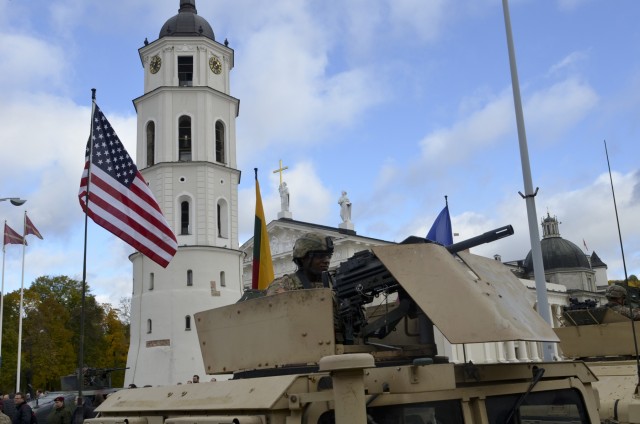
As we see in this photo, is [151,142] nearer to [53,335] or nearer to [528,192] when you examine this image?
[53,335]

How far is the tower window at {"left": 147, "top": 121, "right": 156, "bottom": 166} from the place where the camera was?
39344 mm

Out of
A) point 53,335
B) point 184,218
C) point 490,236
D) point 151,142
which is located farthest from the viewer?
point 53,335

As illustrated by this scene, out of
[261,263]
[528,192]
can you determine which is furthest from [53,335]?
[528,192]

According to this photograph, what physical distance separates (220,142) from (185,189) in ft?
11.7

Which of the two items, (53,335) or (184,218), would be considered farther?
(53,335)

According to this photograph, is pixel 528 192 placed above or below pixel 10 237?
below

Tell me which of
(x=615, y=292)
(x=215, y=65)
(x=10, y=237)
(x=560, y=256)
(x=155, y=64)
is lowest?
(x=615, y=292)

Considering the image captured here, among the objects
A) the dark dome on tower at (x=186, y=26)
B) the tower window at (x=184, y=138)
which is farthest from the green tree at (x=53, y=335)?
the dark dome on tower at (x=186, y=26)

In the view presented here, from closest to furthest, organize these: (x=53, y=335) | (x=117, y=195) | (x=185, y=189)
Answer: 1. (x=117, y=195)
2. (x=185, y=189)
3. (x=53, y=335)

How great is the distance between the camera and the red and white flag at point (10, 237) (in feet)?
108

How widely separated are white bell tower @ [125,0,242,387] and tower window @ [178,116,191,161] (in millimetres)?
50

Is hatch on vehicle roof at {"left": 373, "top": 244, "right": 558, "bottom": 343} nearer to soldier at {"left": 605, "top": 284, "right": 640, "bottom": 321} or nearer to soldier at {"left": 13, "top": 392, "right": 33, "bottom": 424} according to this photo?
soldier at {"left": 605, "top": 284, "right": 640, "bottom": 321}

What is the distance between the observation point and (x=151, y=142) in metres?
39.9

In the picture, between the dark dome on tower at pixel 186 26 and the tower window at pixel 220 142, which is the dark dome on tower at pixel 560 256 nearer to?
the tower window at pixel 220 142
